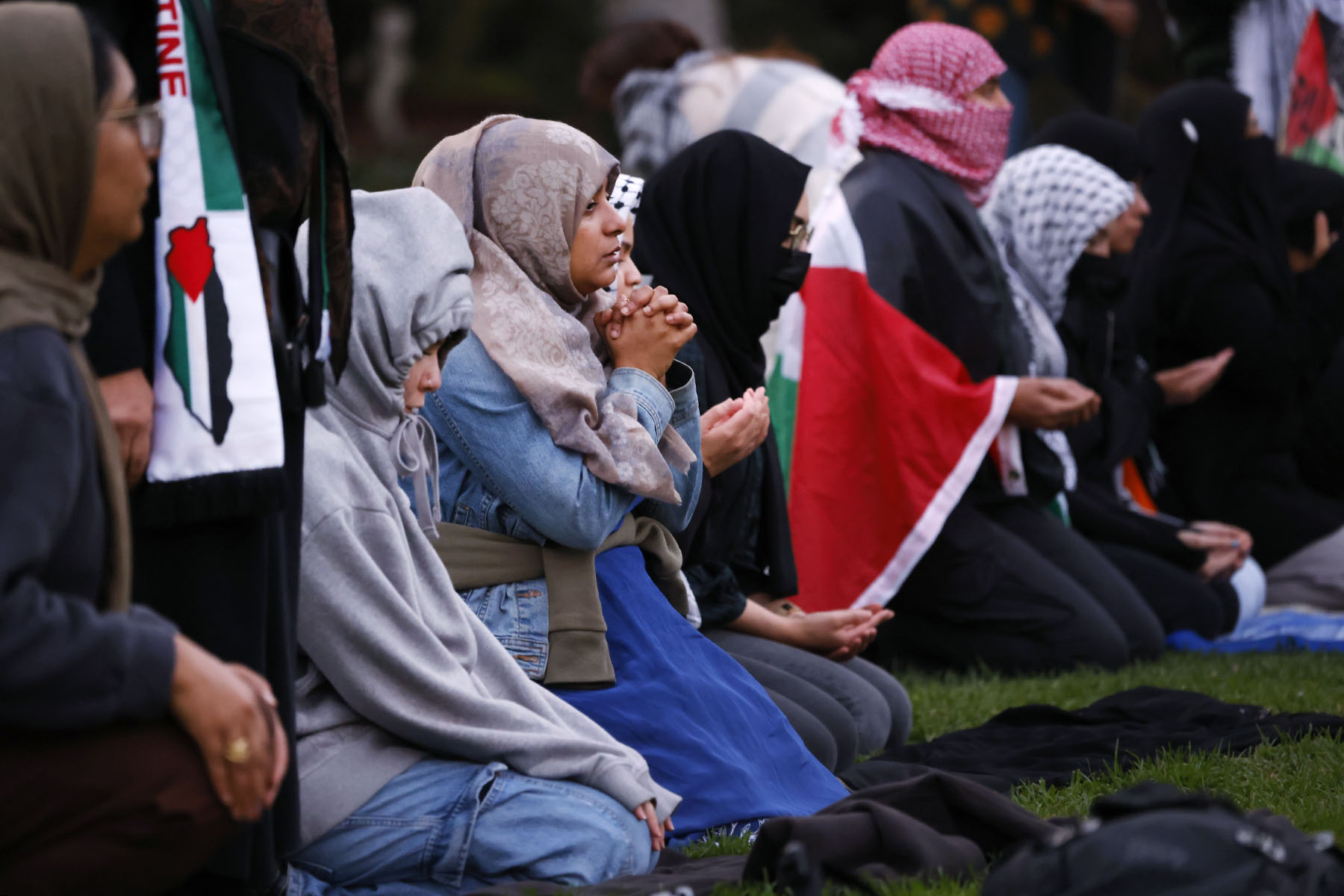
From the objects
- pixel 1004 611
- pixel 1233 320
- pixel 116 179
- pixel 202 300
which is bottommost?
pixel 1004 611

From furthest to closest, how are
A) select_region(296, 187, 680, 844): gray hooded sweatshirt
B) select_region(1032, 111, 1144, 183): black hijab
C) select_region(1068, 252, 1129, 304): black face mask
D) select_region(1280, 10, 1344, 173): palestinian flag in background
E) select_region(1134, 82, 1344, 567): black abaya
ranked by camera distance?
select_region(1280, 10, 1344, 173): palestinian flag in background
select_region(1134, 82, 1344, 567): black abaya
select_region(1032, 111, 1144, 183): black hijab
select_region(1068, 252, 1129, 304): black face mask
select_region(296, 187, 680, 844): gray hooded sweatshirt

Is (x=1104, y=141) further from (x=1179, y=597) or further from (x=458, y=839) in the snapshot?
(x=458, y=839)

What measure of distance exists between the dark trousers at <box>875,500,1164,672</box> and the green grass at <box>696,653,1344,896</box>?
0.09 meters

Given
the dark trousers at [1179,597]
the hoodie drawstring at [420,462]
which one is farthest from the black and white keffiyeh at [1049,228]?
the hoodie drawstring at [420,462]

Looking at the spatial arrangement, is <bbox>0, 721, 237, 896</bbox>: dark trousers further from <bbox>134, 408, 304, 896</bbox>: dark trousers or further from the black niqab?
the black niqab

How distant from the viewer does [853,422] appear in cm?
524

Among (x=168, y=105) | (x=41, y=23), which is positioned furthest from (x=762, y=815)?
(x=41, y=23)

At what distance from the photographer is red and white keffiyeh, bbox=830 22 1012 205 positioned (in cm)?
546

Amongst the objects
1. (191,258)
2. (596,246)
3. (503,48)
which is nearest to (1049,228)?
(596,246)

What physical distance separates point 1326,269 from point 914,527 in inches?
106

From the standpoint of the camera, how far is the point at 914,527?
17.0 feet

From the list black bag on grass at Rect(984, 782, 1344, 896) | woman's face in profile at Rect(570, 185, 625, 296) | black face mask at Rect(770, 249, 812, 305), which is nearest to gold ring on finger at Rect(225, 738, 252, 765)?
black bag on grass at Rect(984, 782, 1344, 896)

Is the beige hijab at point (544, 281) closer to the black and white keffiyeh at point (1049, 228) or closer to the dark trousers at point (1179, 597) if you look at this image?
the black and white keffiyeh at point (1049, 228)

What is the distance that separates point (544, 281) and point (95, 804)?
5.19 ft
